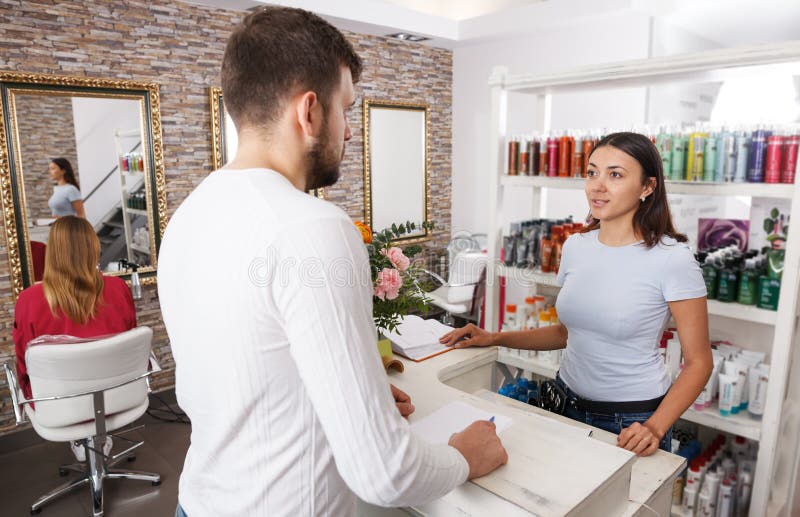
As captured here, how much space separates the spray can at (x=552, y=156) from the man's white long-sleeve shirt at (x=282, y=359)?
5.70 ft

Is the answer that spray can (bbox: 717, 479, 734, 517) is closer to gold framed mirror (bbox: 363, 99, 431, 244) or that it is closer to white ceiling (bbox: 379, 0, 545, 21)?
gold framed mirror (bbox: 363, 99, 431, 244)

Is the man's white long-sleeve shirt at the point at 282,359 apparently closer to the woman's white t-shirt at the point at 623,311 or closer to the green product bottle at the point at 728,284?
the woman's white t-shirt at the point at 623,311

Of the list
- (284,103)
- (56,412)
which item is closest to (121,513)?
(56,412)

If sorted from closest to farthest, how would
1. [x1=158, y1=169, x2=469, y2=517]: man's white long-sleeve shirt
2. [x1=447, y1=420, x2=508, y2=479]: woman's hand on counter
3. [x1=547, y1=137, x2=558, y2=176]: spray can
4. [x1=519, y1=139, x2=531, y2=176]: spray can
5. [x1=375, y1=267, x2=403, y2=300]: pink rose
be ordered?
[x1=158, y1=169, x2=469, y2=517]: man's white long-sleeve shirt < [x1=447, y1=420, x2=508, y2=479]: woman's hand on counter < [x1=375, y1=267, x2=403, y2=300]: pink rose < [x1=547, y1=137, x2=558, y2=176]: spray can < [x1=519, y1=139, x2=531, y2=176]: spray can

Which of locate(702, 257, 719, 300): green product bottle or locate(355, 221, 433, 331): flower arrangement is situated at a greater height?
locate(355, 221, 433, 331): flower arrangement

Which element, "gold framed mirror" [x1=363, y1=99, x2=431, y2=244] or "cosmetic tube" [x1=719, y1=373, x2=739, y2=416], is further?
A: "gold framed mirror" [x1=363, y1=99, x2=431, y2=244]

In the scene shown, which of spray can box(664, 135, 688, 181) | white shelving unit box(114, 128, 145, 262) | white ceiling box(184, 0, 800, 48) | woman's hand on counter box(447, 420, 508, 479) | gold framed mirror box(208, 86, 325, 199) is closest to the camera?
woman's hand on counter box(447, 420, 508, 479)

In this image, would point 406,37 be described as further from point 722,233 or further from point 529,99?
point 722,233

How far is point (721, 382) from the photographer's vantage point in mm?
1920

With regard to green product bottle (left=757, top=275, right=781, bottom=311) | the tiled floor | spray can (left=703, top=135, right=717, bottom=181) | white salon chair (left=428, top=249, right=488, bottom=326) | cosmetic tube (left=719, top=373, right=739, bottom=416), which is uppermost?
spray can (left=703, top=135, right=717, bottom=181)

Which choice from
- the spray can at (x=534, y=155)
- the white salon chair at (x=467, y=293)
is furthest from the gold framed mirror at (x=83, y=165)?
the spray can at (x=534, y=155)

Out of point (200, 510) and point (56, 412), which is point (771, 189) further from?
point (56, 412)

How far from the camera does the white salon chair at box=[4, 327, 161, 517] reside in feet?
7.22

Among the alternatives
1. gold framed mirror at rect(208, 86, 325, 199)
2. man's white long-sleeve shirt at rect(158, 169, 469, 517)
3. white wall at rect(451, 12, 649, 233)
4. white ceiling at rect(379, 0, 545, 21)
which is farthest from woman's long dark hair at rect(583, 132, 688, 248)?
white ceiling at rect(379, 0, 545, 21)
